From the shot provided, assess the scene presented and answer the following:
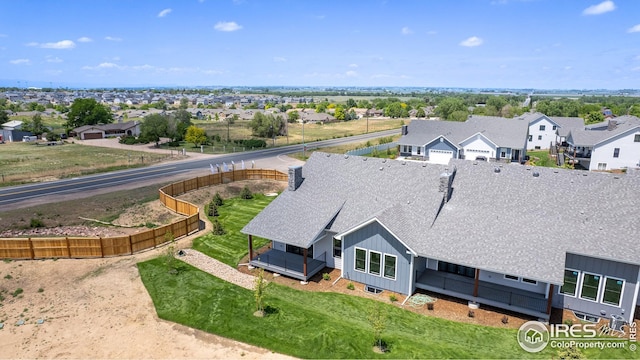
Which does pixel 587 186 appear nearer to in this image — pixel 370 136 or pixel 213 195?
pixel 213 195

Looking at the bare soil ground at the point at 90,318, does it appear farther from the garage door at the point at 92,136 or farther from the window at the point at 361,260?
the garage door at the point at 92,136

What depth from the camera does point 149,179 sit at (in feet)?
164

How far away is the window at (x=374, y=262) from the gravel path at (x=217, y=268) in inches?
276

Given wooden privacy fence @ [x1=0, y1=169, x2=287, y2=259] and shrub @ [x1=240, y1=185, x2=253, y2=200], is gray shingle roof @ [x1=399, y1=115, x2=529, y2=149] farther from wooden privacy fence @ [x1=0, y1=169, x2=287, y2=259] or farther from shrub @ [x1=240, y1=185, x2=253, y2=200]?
wooden privacy fence @ [x1=0, y1=169, x2=287, y2=259]

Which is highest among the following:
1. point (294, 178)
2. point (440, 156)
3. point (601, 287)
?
point (294, 178)

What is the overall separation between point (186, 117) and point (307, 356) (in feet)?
301

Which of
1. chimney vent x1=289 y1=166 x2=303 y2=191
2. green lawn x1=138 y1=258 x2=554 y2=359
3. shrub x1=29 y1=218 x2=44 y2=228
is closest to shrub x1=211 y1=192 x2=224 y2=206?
chimney vent x1=289 y1=166 x2=303 y2=191

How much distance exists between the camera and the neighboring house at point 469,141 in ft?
189

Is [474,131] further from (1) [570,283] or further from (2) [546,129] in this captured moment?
(1) [570,283]

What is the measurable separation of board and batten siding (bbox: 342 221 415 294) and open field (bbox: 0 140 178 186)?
45102 millimetres

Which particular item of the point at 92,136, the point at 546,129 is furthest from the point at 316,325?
the point at 92,136

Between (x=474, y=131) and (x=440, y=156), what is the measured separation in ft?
26.1

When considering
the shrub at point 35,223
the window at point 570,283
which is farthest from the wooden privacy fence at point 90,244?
the window at point 570,283

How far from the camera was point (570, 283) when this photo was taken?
2006cm
